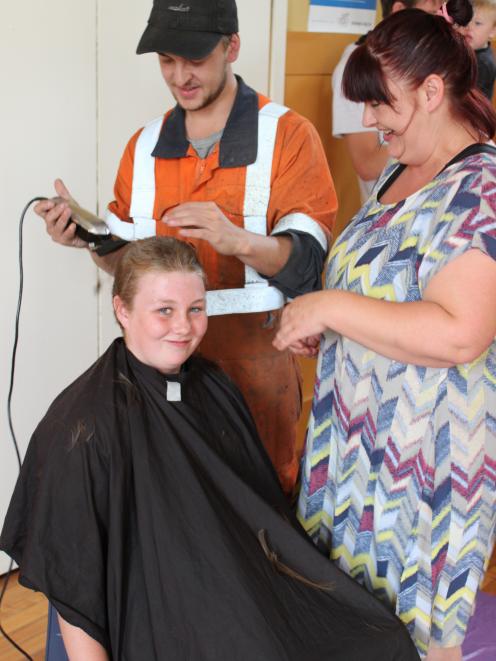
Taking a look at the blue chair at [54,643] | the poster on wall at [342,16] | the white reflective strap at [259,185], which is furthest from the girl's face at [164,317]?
the poster on wall at [342,16]

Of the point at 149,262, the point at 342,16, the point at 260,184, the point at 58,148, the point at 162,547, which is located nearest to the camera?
the point at 162,547

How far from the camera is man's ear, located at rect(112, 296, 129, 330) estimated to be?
1.73 m

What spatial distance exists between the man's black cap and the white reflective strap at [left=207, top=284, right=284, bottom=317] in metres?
0.51

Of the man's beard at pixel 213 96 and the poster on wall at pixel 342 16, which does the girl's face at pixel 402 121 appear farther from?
the poster on wall at pixel 342 16

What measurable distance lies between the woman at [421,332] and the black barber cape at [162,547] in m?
0.13

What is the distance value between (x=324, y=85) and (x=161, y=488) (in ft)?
7.30

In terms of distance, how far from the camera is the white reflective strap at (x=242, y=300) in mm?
1955

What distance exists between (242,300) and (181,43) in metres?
0.57

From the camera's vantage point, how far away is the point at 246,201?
195cm

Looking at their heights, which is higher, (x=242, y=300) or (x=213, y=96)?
(x=213, y=96)

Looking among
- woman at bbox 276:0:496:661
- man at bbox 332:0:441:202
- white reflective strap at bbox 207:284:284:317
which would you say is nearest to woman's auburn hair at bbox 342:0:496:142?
woman at bbox 276:0:496:661

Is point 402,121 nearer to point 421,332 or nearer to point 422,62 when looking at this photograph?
point 422,62

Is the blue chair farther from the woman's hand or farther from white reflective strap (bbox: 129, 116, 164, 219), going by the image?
white reflective strap (bbox: 129, 116, 164, 219)

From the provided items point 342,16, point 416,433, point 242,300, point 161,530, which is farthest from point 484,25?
point 161,530
